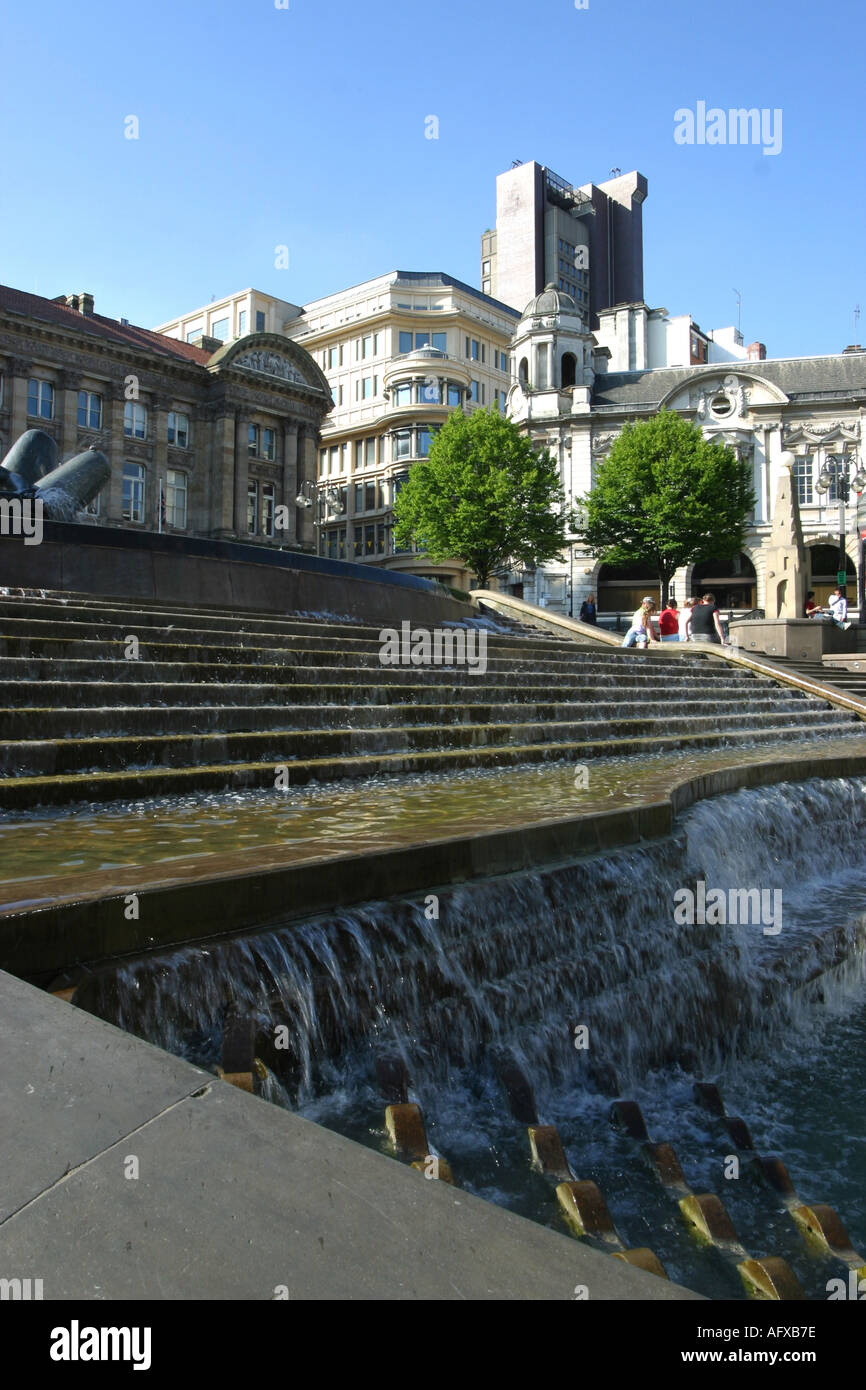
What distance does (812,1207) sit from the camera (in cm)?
345

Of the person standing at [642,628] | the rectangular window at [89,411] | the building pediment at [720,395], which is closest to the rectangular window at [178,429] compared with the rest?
the rectangular window at [89,411]

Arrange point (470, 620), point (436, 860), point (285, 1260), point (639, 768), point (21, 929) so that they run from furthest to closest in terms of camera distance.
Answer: point (470, 620), point (639, 768), point (436, 860), point (21, 929), point (285, 1260)

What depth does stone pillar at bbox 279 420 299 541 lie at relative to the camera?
53969 mm

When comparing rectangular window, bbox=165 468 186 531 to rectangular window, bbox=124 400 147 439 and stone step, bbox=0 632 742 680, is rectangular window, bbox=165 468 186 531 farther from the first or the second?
stone step, bbox=0 632 742 680

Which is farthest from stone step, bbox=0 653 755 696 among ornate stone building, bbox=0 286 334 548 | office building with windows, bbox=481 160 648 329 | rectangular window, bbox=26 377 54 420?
office building with windows, bbox=481 160 648 329

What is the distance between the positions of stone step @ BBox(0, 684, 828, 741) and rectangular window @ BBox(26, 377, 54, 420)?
132ft

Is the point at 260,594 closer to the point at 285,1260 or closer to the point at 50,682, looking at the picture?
the point at 50,682

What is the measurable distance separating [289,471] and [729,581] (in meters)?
26.6

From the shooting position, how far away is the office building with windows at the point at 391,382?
5956 cm

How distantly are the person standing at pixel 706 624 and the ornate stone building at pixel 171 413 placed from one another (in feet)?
99.8

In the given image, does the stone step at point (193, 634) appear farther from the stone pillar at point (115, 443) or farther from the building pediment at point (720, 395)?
the building pediment at point (720, 395)

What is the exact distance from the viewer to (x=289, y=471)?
177ft

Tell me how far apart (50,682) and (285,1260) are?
6.58 m

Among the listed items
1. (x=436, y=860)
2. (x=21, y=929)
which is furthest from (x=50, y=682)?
(x=21, y=929)
